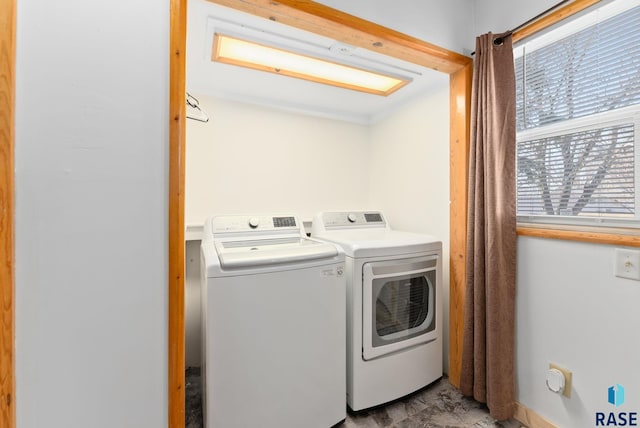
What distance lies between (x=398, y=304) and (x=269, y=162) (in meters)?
1.52

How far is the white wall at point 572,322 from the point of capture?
3.77 ft

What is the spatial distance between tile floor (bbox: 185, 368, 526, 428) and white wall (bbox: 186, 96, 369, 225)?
4.06ft

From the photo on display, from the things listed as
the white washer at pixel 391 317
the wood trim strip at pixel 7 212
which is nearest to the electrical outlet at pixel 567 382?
the white washer at pixel 391 317

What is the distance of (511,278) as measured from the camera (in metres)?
1.51

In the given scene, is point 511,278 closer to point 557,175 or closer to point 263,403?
point 557,175

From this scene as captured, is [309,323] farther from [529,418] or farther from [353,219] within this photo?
[529,418]

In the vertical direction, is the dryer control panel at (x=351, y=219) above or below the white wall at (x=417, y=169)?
below

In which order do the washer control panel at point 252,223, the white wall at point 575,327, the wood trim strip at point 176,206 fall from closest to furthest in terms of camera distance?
the wood trim strip at point 176,206, the white wall at point 575,327, the washer control panel at point 252,223

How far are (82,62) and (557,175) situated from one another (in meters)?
2.11

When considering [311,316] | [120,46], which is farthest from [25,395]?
[120,46]

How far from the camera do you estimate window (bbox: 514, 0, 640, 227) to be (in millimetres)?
1153

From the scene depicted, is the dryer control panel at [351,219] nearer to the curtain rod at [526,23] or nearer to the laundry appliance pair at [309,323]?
the laundry appliance pair at [309,323]

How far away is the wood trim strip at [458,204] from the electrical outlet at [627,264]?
2.20 feet

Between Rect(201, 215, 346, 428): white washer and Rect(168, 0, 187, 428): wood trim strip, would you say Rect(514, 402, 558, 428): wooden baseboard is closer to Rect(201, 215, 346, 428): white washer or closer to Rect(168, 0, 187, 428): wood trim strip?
Rect(201, 215, 346, 428): white washer
